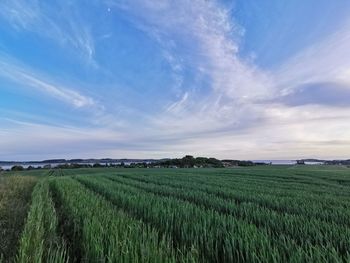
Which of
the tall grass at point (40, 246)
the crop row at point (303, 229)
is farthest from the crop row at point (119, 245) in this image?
the crop row at point (303, 229)

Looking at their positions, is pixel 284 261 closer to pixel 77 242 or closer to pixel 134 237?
pixel 134 237

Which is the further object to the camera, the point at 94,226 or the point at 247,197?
the point at 247,197

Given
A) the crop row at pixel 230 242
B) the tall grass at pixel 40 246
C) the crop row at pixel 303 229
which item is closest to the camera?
the tall grass at pixel 40 246

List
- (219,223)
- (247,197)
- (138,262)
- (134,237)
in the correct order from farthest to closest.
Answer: (247,197) < (219,223) < (134,237) < (138,262)

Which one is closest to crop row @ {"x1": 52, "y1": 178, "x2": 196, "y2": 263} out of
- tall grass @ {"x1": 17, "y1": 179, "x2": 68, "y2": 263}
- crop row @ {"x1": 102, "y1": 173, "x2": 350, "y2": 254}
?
tall grass @ {"x1": 17, "y1": 179, "x2": 68, "y2": 263}

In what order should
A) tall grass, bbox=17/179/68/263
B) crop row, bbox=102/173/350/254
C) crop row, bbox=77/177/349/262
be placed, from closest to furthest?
tall grass, bbox=17/179/68/263, crop row, bbox=77/177/349/262, crop row, bbox=102/173/350/254

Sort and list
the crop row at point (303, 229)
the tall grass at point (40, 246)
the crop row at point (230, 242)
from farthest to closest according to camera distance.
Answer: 1. the crop row at point (303, 229)
2. the crop row at point (230, 242)
3. the tall grass at point (40, 246)

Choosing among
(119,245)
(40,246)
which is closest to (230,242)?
(119,245)

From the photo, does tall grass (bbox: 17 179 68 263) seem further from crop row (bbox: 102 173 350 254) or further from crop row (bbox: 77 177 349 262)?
crop row (bbox: 102 173 350 254)

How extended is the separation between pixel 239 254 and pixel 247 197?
838 cm

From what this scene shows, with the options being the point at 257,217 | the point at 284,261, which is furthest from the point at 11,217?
the point at 284,261

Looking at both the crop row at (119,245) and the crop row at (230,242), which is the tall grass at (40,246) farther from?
the crop row at (230,242)

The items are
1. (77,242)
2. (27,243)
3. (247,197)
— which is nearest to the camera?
(27,243)

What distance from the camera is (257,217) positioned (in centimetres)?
779
